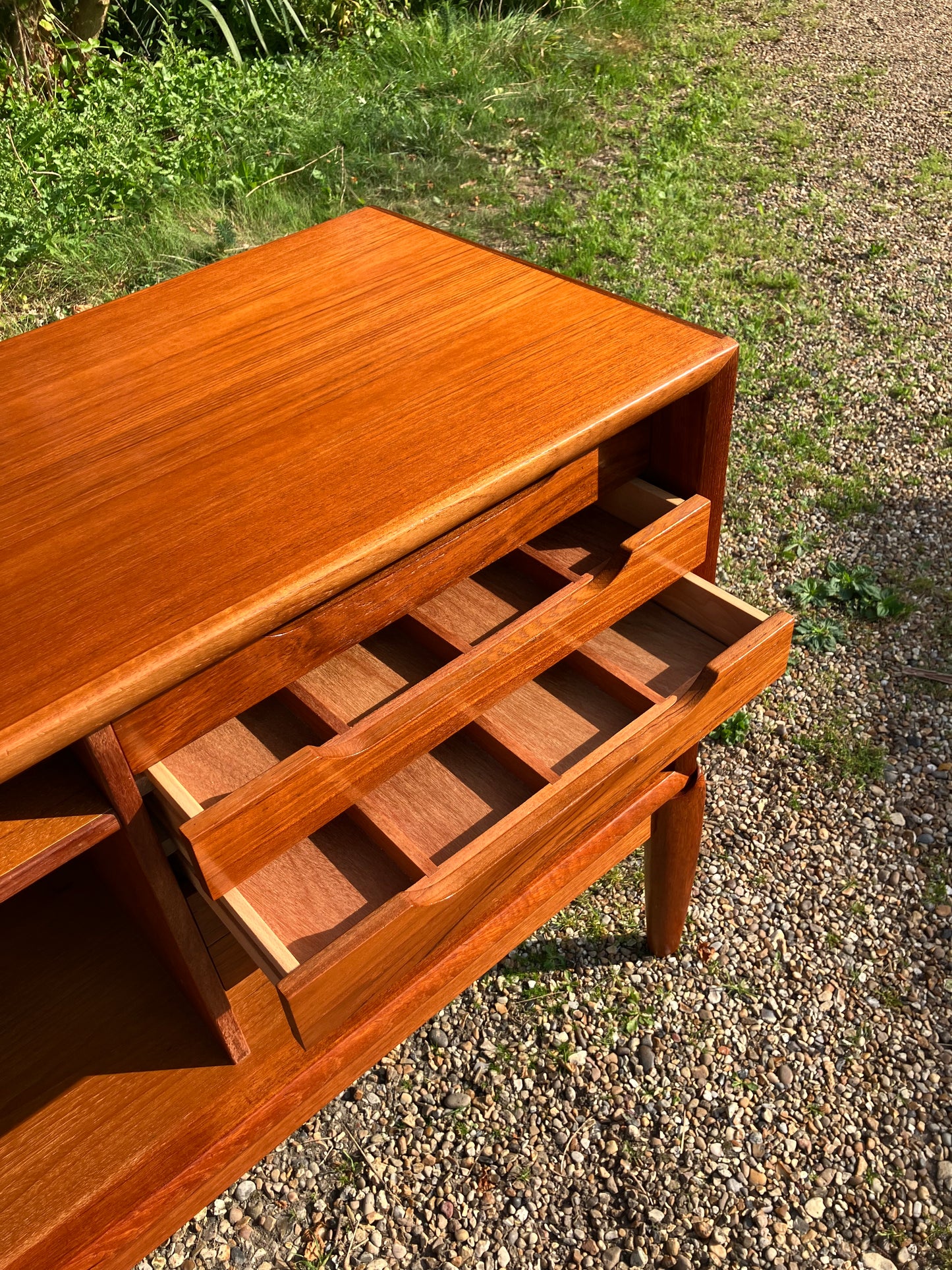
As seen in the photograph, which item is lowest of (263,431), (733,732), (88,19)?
(733,732)

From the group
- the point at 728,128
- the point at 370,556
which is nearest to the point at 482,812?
the point at 370,556

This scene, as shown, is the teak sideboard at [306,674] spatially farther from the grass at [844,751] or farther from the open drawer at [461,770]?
the grass at [844,751]

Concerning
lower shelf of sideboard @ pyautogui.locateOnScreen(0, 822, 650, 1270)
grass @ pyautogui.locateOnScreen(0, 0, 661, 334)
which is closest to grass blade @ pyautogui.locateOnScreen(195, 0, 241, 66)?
grass @ pyautogui.locateOnScreen(0, 0, 661, 334)

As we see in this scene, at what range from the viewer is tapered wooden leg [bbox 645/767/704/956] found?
5.77 feet

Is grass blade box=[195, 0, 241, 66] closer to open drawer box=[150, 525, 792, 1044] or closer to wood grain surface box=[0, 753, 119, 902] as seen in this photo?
open drawer box=[150, 525, 792, 1044]

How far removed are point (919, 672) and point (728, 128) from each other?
342 centimetres

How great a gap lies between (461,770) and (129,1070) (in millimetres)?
584

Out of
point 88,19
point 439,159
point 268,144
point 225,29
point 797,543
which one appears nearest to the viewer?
point 797,543

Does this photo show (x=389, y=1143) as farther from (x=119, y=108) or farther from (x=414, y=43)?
(x=414, y=43)

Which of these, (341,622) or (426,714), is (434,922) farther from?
(341,622)

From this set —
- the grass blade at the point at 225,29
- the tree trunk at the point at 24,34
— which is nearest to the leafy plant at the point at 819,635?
the grass blade at the point at 225,29

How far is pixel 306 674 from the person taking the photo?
4.71 feet

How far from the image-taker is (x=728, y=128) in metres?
4.99

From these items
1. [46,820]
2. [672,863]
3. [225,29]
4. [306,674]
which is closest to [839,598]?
[672,863]
